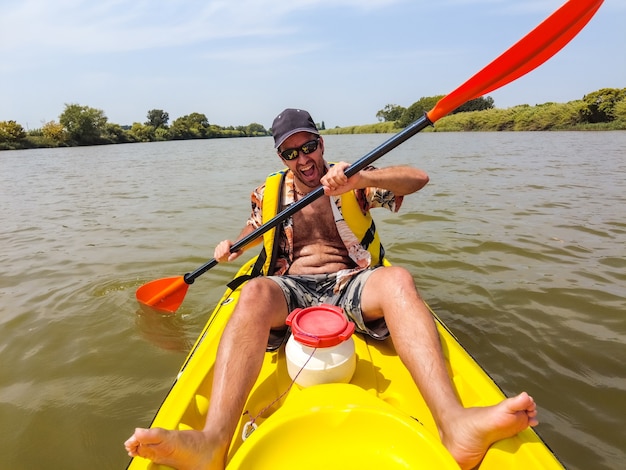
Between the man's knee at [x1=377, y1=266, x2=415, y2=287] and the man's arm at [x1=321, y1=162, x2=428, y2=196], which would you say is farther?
the man's arm at [x1=321, y1=162, x2=428, y2=196]

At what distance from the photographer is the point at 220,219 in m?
6.76

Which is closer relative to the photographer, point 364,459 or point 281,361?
point 364,459

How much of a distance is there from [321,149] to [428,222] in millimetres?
3870

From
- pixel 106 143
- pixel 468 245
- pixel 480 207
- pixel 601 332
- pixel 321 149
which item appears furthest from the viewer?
pixel 106 143

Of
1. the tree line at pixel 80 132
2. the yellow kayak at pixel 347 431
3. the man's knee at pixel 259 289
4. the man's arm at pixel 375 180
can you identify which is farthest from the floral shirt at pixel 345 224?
the tree line at pixel 80 132

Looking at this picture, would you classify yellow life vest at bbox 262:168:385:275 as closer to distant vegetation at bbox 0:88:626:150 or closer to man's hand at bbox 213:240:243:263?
man's hand at bbox 213:240:243:263

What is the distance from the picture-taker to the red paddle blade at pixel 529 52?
1874mm

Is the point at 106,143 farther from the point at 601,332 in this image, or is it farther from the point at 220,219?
the point at 601,332

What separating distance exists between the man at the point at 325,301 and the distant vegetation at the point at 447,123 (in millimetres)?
22657

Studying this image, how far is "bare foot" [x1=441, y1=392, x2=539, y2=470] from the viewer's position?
4.12 ft

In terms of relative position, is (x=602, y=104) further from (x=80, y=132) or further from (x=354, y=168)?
(x=80, y=132)

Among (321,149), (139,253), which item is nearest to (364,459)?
(321,149)

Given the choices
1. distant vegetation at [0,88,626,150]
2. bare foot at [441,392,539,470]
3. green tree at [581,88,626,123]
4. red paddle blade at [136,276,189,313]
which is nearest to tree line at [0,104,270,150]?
distant vegetation at [0,88,626,150]

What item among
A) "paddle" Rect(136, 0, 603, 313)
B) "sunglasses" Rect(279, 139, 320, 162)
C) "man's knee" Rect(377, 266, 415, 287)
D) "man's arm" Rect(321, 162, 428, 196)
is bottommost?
"man's knee" Rect(377, 266, 415, 287)
